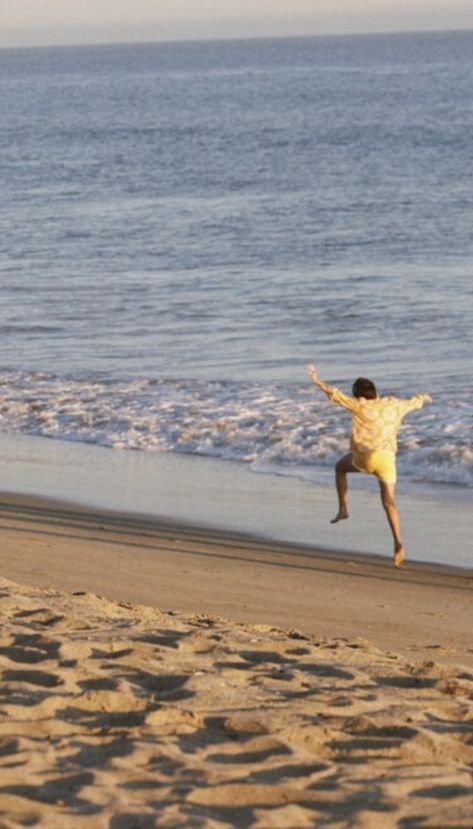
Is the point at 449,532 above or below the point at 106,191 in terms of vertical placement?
below

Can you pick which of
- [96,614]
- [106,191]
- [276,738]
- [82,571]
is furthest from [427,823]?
[106,191]

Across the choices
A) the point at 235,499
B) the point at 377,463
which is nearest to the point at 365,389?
the point at 377,463

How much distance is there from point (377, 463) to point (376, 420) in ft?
0.93

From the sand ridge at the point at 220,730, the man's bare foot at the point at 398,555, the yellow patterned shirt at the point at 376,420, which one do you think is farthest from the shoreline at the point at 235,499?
the sand ridge at the point at 220,730

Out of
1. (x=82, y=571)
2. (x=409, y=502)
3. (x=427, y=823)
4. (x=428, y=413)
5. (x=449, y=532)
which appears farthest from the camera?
(x=428, y=413)

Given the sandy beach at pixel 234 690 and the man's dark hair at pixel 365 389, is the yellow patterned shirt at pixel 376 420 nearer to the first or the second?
the man's dark hair at pixel 365 389

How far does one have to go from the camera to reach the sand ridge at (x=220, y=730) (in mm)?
5215

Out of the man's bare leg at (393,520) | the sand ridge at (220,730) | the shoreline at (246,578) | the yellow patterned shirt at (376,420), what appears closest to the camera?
the sand ridge at (220,730)

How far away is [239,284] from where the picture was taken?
2580 centimetres

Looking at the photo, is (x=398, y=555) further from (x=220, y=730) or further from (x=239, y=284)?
(x=239, y=284)

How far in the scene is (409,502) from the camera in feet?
39.8

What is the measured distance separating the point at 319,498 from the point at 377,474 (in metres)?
2.04

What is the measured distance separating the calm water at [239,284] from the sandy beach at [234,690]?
3.54m

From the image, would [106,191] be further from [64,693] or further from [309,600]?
[64,693]
